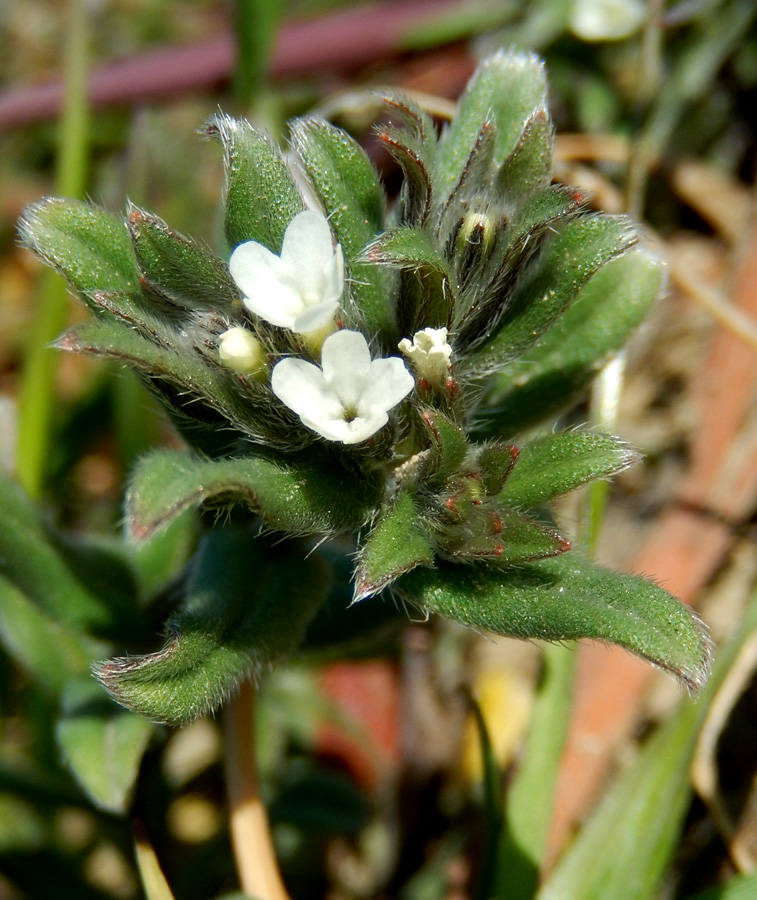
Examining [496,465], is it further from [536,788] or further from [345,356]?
[536,788]

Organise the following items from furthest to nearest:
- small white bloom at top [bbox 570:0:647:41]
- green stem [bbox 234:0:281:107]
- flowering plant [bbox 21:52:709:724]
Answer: green stem [bbox 234:0:281:107]
small white bloom at top [bbox 570:0:647:41]
flowering plant [bbox 21:52:709:724]

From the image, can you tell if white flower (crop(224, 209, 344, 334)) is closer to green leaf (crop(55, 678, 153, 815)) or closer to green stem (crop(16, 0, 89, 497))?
green leaf (crop(55, 678, 153, 815))

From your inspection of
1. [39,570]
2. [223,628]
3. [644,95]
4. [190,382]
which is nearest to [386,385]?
[190,382]

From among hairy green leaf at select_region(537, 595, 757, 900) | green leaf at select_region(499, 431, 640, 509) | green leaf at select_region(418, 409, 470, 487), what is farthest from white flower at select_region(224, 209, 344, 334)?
hairy green leaf at select_region(537, 595, 757, 900)

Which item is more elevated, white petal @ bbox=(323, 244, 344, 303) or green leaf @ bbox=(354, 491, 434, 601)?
white petal @ bbox=(323, 244, 344, 303)

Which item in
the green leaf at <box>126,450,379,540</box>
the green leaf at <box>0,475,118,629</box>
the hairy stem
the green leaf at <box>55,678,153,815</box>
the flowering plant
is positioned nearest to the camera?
the green leaf at <box>126,450,379,540</box>

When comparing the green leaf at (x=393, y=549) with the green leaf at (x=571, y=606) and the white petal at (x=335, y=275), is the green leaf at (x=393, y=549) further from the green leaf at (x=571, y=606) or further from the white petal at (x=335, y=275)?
the white petal at (x=335, y=275)
